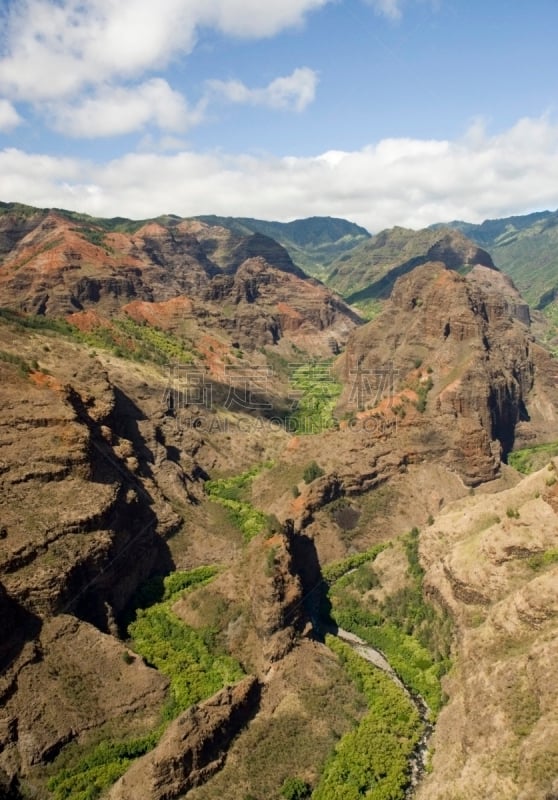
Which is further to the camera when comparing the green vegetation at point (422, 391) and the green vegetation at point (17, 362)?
the green vegetation at point (422, 391)

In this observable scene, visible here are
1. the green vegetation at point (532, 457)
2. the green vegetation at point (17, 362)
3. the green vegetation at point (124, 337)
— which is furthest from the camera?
the green vegetation at point (124, 337)

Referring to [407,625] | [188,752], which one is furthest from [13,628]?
[407,625]

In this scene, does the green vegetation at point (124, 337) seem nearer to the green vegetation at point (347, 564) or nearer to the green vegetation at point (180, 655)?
the green vegetation at point (180, 655)

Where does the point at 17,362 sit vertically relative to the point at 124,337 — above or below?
below

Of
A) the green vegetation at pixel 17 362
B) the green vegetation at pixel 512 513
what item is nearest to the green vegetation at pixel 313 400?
the green vegetation at pixel 17 362

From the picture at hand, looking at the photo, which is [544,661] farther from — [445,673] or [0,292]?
[0,292]

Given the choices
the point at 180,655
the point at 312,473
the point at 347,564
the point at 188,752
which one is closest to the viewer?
the point at 188,752

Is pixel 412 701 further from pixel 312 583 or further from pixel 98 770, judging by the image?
pixel 98 770
